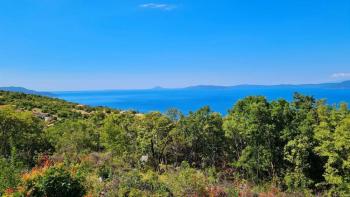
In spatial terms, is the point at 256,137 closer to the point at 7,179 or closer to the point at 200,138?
the point at 200,138

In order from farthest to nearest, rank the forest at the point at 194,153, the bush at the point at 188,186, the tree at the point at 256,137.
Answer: the tree at the point at 256,137 → the forest at the point at 194,153 → the bush at the point at 188,186

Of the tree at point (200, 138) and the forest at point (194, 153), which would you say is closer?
the forest at point (194, 153)

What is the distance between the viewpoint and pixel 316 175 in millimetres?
13711

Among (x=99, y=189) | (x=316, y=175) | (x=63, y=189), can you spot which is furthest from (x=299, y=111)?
(x=63, y=189)

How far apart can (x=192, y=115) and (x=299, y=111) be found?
15.2 feet

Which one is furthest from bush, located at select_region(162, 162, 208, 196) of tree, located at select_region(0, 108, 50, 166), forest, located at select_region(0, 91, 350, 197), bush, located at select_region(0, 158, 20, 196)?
tree, located at select_region(0, 108, 50, 166)

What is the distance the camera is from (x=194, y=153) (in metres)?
16.2

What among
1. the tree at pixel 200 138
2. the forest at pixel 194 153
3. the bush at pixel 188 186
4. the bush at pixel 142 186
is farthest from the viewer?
the tree at pixel 200 138

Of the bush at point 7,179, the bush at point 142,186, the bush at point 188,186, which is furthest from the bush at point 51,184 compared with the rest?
the bush at point 188,186

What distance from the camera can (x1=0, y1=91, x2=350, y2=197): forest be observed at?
33.3 ft

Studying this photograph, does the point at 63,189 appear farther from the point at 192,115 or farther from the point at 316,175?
the point at 316,175

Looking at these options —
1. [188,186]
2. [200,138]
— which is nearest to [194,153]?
[200,138]

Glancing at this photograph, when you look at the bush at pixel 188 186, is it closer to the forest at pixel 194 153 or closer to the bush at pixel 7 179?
the forest at pixel 194 153

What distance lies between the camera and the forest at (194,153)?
1015cm
